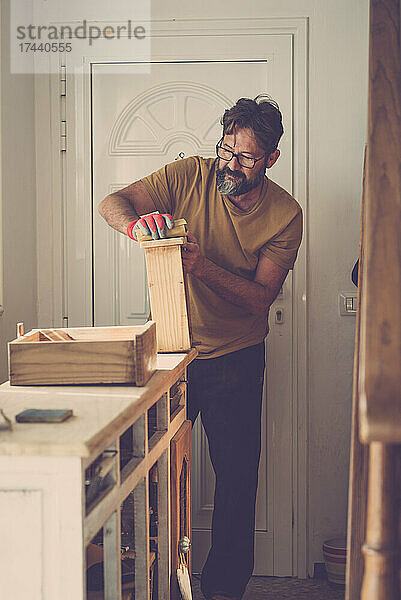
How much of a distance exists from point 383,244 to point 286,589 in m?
2.50

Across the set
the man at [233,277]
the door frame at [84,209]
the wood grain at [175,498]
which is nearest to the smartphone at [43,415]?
the wood grain at [175,498]

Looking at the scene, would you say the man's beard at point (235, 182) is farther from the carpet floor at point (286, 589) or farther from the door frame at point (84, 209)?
the carpet floor at point (286, 589)

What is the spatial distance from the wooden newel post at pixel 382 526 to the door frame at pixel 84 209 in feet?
7.47

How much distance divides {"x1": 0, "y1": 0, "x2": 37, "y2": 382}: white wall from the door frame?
2.1 inches

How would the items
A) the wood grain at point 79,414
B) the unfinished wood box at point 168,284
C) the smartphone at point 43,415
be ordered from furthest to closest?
the unfinished wood box at point 168,284 → the smartphone at point 43,415 → the wood grain at point 79,414

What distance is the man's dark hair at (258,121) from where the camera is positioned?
8.98 feet

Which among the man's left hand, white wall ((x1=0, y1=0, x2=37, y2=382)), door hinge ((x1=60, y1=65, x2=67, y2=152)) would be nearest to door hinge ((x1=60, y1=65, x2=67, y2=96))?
door hinge ((x1=60, y1=65, x2=67, y2=152))

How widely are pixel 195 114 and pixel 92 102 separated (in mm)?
469

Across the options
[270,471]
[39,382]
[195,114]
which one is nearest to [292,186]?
[195,114]

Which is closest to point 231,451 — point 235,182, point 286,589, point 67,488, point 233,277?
point 233,277

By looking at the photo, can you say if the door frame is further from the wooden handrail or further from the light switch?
the wooden handrail

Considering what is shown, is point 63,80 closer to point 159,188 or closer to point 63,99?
point 63,99

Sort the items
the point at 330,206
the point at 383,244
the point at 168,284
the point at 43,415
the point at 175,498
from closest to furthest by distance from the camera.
→ the point at 383,244, the point at 43,415, the point at 175,498, the point at 168,284, the point at 330,206

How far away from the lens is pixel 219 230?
9.23 ft
